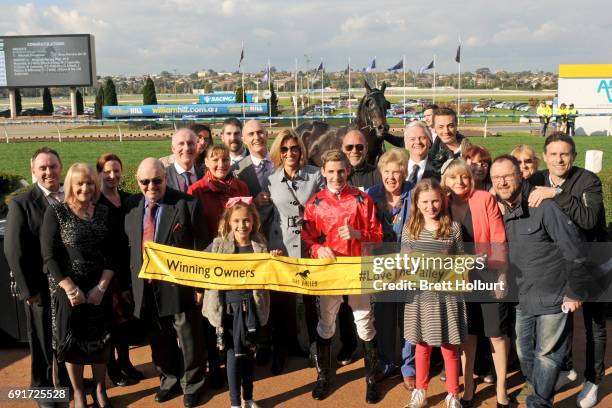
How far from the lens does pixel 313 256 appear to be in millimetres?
4375

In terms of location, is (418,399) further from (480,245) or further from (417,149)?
(417,149)

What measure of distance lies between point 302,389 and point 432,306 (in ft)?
4.29

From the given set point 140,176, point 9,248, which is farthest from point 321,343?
point 9,248

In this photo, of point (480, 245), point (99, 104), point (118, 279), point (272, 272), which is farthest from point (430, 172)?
point (99, 104)

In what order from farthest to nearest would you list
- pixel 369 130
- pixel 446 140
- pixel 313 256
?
1. pixel 369 130
2. pixel 446 140
3. pixel 313 256

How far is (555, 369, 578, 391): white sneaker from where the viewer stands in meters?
4.55

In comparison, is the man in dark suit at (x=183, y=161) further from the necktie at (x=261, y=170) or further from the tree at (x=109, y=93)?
the tree at (x=109, y=93)

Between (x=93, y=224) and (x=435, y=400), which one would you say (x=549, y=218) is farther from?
(x=93, y=224)

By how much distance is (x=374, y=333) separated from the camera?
4.46 meters

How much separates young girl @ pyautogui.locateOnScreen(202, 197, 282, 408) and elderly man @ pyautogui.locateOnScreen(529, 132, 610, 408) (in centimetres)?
189

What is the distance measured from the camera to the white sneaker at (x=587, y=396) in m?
4.23

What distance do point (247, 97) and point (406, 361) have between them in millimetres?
45791

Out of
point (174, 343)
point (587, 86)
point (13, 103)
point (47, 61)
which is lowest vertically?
point (174, 343)

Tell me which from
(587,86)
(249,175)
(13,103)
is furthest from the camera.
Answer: (13,103)
